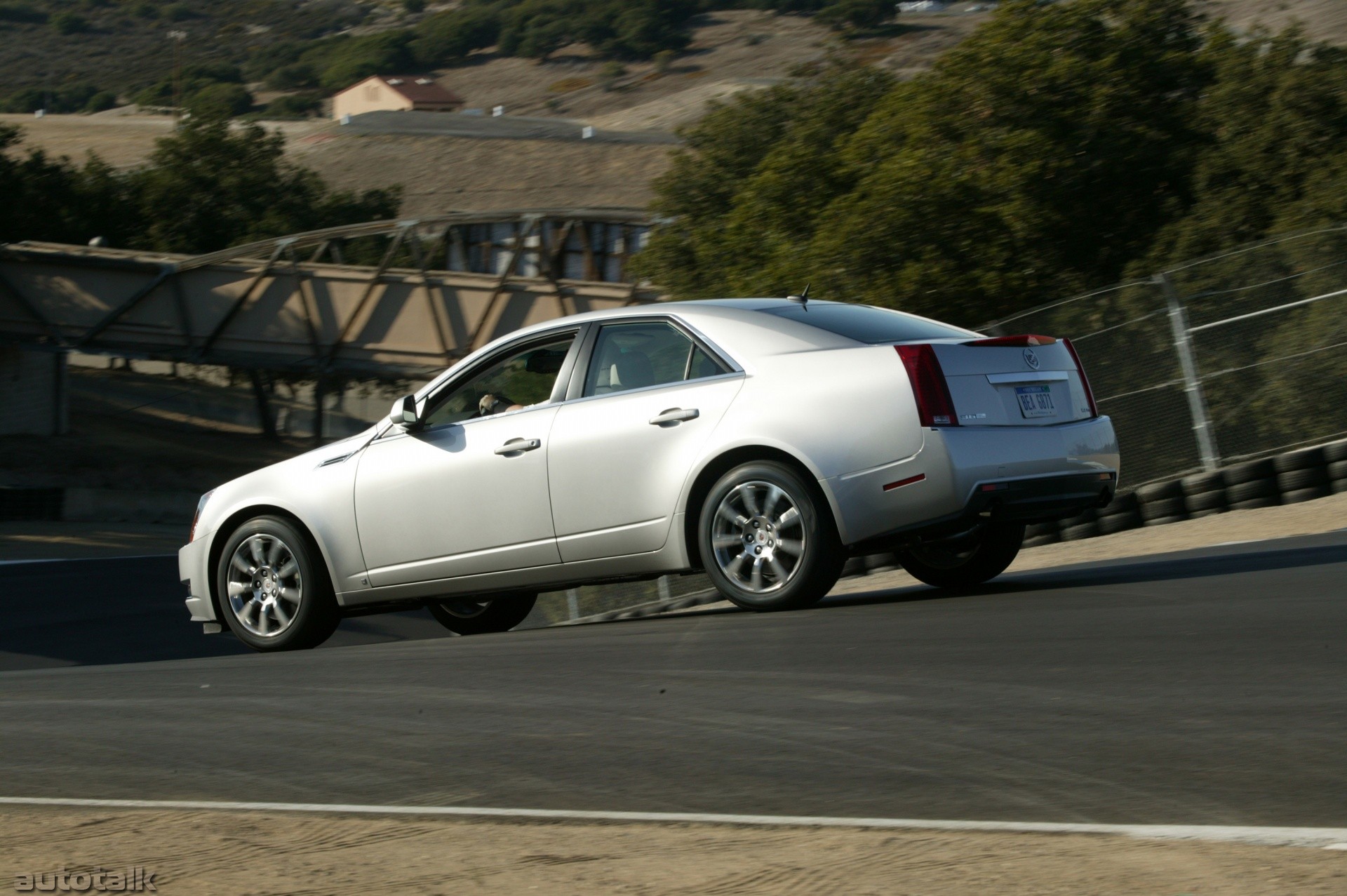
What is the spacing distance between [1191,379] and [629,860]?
1138cm

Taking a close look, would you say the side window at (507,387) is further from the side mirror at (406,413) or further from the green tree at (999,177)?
the green tree at (999,177)

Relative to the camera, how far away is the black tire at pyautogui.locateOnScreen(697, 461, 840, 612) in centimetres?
771

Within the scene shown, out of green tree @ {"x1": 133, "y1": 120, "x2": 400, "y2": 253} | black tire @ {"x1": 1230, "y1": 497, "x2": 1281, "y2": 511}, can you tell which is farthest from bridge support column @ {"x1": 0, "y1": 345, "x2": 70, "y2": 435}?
black tire @ {"x1": 1230, "y1": 497, "x2": 1281, "y2": 511}

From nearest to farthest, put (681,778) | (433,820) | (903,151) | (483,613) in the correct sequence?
1. (433,820)
2. (681,778)
3. (483,613)
4. (903,151)

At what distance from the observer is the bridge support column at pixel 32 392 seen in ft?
187

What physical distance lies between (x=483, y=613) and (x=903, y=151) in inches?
649

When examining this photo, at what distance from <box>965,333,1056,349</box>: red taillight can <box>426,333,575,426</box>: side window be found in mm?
2180

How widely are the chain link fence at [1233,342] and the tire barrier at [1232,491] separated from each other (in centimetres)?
35

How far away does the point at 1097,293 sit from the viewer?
14406 mm

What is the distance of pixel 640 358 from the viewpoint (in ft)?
27.7

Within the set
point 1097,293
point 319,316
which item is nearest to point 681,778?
point 1097,293

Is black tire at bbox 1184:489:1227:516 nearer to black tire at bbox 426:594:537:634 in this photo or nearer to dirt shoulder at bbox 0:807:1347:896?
black tire at bbox 426:594:537:634

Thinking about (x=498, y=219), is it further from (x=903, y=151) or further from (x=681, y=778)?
(x=681, y=778)

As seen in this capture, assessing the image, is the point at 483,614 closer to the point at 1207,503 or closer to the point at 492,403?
the point at 492,403
